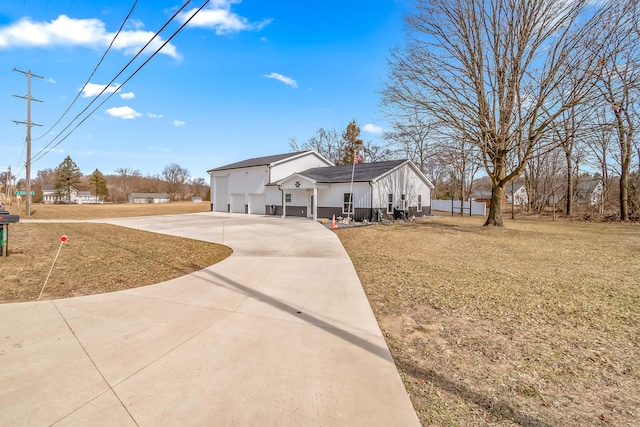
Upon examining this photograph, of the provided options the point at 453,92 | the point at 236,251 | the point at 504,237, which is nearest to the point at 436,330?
the point at 236,251

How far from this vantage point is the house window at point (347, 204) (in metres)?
21.8

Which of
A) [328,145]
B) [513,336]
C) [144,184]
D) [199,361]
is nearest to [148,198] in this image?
[144,184]

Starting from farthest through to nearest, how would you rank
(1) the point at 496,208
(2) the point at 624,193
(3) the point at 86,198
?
(3) the point at 86,198 < (2) the point at 624,193 < (1) the point at 496,208

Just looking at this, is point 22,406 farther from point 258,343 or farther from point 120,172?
point 120,172

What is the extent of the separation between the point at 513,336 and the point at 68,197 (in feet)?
312

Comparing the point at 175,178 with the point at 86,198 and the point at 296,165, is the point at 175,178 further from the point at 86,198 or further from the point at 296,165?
the point at 296,165

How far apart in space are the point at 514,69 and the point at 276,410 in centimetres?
1905

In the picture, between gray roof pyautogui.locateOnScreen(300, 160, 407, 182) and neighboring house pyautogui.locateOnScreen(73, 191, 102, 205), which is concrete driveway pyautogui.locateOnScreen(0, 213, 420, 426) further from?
neighboring house pyautogui.locateOnScreen(73, 191, 102, 205)

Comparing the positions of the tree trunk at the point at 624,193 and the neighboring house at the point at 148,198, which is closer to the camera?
the tree trunk at the point at 624,193

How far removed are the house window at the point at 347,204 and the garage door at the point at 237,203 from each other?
12.9 metres

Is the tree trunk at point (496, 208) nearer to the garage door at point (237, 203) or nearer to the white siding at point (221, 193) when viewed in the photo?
the garage door at point (237, 203)

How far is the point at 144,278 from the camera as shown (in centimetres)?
633

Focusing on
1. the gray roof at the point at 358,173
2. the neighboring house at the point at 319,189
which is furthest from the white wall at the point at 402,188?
the gray roof at the point at 358,173

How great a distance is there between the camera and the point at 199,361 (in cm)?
306
